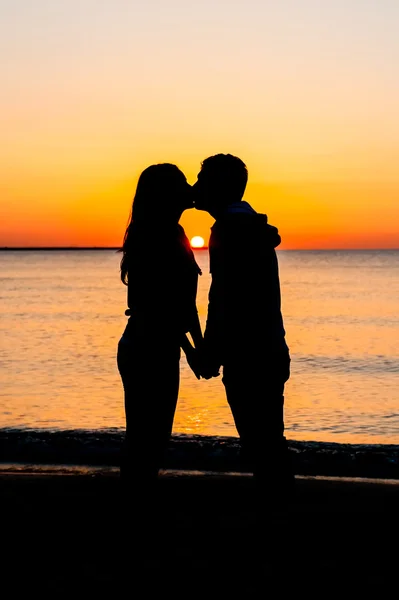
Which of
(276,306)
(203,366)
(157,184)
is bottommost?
(203,366)

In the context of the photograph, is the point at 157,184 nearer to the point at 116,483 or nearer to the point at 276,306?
the point at 276,306

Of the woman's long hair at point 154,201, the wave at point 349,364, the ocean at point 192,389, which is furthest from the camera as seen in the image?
the wave at point 349,364

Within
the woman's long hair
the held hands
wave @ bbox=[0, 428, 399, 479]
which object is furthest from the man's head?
wave @ bbox=[0, 428, 399, 479]

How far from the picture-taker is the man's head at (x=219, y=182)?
4.75 m

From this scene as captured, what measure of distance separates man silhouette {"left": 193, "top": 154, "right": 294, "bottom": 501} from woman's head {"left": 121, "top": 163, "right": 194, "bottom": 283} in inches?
3.7

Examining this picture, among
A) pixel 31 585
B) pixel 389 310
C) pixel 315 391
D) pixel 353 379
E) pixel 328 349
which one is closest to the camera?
pixel 31 585

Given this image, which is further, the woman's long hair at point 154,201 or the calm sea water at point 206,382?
the calm sea water at point 206,382

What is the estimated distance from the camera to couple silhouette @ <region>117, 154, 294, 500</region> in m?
Answer: 4.76

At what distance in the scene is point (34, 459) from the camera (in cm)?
1035

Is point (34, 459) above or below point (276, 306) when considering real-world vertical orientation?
below

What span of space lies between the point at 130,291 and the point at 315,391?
13764mm

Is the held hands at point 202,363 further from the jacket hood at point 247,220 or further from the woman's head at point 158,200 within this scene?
the jacket hood at point 247,220

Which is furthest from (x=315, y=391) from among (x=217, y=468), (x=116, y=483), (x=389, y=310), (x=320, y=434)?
(x=389, y=310)

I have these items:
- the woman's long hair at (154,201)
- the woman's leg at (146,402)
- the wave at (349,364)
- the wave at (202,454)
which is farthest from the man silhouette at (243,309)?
the wave at (349,364)
